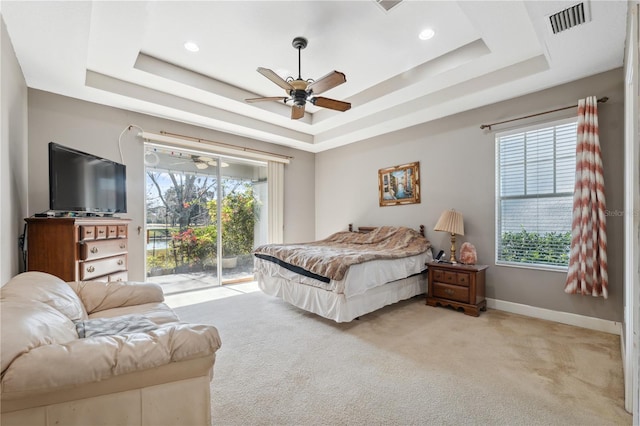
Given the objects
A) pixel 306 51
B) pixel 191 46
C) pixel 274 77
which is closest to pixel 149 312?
pixel 274 77

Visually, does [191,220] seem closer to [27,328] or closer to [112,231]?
[112,231]

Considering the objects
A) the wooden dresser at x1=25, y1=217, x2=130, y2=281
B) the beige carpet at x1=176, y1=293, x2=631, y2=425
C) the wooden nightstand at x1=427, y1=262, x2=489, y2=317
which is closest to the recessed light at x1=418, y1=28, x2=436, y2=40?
the wooden nightstand at x1=427, y1=262, x2=489, y2=317

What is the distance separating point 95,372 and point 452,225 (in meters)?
3.72

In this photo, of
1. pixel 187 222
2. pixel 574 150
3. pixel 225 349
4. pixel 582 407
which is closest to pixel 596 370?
pixel 582 407

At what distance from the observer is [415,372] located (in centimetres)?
211

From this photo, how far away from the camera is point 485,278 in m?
3.64

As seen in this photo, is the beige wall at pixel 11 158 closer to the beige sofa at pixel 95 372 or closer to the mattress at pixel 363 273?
the beige sofa at pixel 95 372

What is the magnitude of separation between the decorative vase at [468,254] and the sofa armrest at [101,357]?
11.0 ft

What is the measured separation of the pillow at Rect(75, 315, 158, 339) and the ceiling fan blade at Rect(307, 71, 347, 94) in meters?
2.32

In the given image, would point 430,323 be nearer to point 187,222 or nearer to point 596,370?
point 596,370

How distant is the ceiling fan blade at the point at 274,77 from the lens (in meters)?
2.50

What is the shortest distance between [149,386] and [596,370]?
2.93m

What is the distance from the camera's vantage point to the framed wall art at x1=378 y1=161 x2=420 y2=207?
4.46 m

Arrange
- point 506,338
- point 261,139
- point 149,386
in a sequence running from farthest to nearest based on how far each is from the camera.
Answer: point 261,139 → point 506,338 → point 149,386
